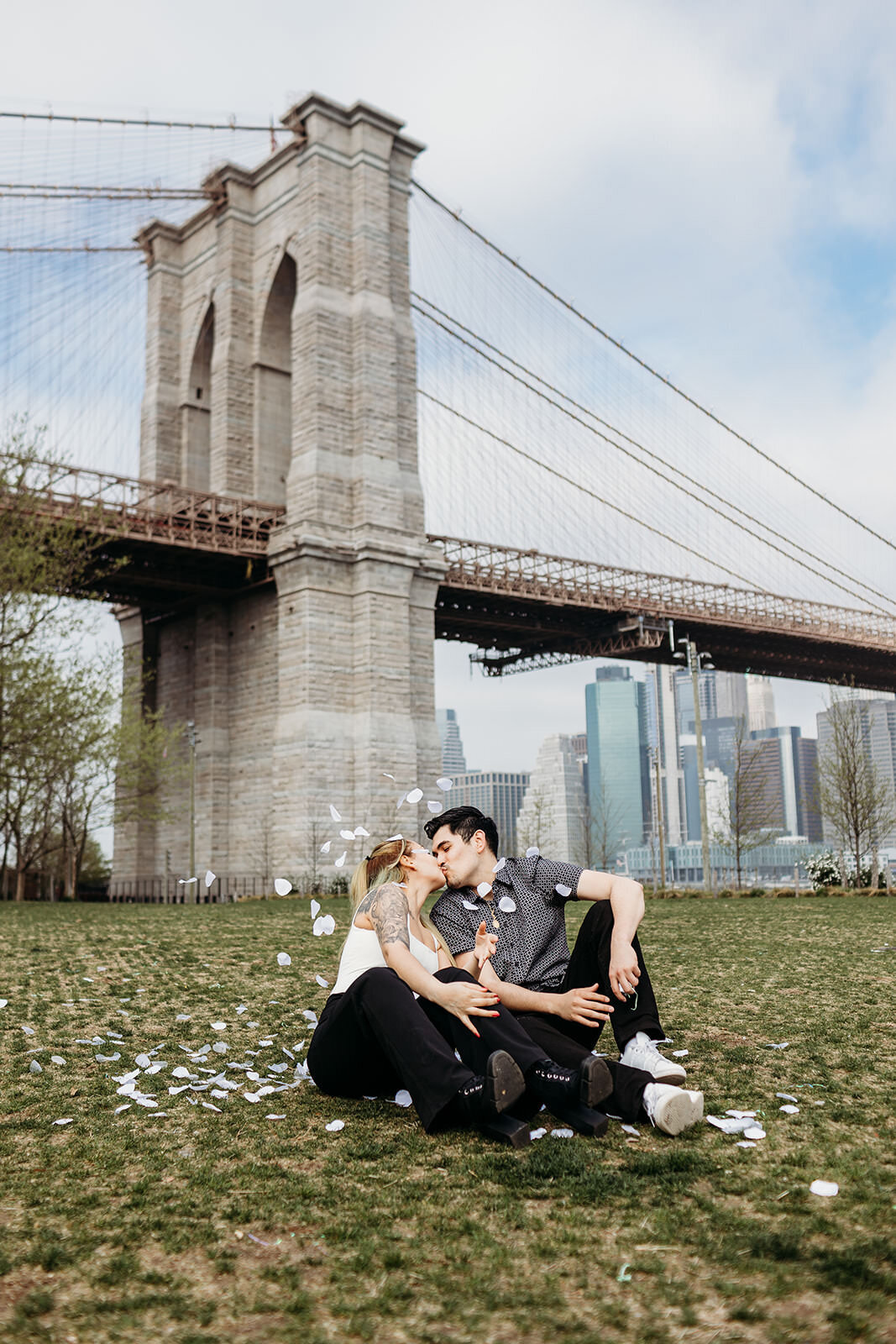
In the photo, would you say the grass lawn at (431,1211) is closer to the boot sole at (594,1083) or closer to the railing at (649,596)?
the boot sole at (594,1083)

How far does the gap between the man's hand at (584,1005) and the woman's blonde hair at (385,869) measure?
18.5 inches

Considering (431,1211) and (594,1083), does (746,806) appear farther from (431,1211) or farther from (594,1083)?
(431,1211)

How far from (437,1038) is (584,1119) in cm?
55

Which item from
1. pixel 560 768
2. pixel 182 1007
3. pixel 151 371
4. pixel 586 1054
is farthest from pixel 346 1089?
pixel 560 768

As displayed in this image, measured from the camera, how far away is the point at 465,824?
422cm

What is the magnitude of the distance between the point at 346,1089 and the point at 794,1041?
2156mm

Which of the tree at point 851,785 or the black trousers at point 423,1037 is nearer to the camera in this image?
the black trousers at point 423,1037

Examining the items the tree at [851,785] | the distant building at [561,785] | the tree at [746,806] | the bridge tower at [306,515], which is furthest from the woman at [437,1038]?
the distant building at [561,785]


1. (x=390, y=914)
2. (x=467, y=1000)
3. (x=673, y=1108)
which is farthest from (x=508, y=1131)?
(x=390, y=914)

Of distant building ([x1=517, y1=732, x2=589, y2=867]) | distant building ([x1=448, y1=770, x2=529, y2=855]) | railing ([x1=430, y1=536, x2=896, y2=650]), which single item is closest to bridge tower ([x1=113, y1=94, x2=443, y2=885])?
railing ([x1=430, y1=536, x2=896, y2=650])

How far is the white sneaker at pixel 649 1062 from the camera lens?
379 centimetres

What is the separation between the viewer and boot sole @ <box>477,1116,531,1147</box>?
11.5 feet

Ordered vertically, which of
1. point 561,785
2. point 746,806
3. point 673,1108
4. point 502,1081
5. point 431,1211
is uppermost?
point 561,785

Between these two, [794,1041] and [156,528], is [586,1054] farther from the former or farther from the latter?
[156,528]
